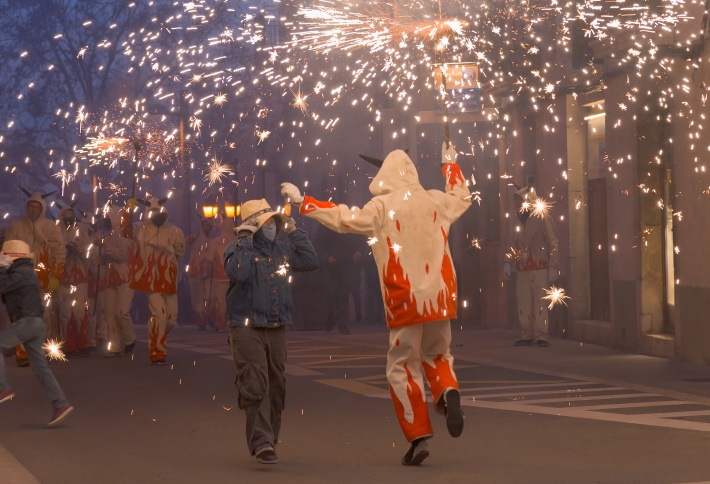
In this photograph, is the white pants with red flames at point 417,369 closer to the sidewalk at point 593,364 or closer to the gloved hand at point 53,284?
the sidewalk at point 593,364

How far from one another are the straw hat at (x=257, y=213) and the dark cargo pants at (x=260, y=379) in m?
0.73

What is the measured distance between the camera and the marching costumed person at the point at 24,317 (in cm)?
1173

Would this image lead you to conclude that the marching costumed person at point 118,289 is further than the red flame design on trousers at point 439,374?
Yes

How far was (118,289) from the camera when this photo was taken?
19750 millimetres

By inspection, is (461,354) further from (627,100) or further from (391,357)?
(391,357)

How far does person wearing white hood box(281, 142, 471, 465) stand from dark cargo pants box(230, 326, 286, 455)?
77 cm

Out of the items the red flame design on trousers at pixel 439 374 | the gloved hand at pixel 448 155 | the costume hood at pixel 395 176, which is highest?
the gloved hand at pixel 448 155

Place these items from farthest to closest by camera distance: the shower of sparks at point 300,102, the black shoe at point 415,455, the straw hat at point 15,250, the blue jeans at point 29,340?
the shower of sparks at point 300,102, the straw hat at point 15,250, the blue jeans at point 29,340, the black shoe at point 415,455

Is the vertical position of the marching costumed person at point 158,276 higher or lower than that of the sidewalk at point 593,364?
higher

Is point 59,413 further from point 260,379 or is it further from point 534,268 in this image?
point 534,268

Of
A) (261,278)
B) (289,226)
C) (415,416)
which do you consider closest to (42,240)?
(289,226)

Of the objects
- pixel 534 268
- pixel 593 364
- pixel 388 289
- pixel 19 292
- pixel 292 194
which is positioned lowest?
pixel 593 364

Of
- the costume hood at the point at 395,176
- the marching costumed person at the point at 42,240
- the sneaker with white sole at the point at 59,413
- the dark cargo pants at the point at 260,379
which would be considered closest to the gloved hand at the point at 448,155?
the costume hood at the point at 395,176

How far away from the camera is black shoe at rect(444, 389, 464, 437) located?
908 centimetres
